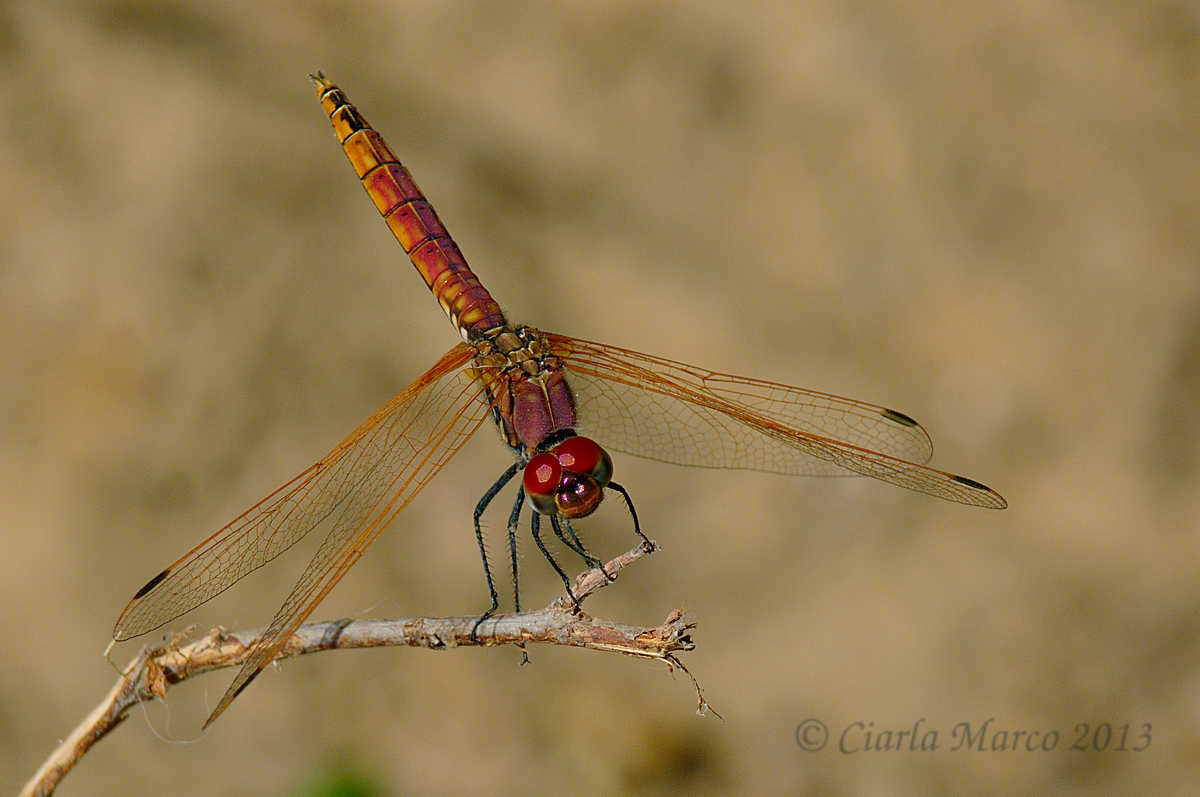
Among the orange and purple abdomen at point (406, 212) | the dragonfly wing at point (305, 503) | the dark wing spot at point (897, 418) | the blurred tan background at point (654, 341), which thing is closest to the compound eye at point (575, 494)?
the dragonfly wing at point (305, 503)

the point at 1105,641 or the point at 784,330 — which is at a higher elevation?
the point at 784,330

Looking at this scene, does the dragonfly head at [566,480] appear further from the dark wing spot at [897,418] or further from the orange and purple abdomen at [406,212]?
the dark wing spot at [897,418]

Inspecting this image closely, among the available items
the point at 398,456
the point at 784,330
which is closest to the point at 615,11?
the point at 784,330

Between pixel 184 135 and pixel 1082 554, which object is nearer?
pixel 184 135

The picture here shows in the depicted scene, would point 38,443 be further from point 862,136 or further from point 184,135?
point 862,136

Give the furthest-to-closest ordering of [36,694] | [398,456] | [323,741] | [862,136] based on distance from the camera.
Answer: [862,136], [323,741], [36,694], [398,456]

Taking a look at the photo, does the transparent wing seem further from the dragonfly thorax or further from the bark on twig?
the bark on twig

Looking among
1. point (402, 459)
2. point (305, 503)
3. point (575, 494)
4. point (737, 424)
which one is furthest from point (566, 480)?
point (737, 424)

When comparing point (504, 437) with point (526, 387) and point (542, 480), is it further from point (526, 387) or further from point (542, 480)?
point (542, 480)
